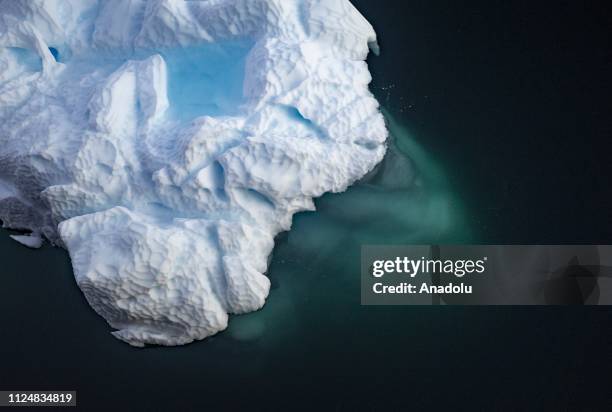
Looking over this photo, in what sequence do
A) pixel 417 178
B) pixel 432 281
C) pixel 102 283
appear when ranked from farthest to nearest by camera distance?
pixel 417 178 → pixel 432 281 → pixel 102 283

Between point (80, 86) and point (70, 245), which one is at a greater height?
point (80, 86)

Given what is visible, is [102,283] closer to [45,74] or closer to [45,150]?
[45,150]

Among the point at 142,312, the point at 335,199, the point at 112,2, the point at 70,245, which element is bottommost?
the point at 142,312

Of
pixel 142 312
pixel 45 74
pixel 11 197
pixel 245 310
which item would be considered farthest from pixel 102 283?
pixel 45 74

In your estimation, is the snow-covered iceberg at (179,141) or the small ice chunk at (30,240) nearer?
the snow-covered iceberg at (179,141)

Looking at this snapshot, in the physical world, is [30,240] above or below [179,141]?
below

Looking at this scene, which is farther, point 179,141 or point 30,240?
point 30,240

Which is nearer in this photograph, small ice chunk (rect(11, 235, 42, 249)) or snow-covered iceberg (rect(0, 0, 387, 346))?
snow-covered iceberg (rect(0, 0, 387, 346))

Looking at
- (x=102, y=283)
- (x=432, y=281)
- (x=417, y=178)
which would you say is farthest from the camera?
(x=417, y=178)
